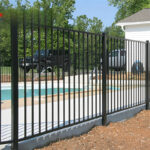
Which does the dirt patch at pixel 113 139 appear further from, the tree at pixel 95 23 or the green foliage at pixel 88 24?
the tree at pixel 95 23

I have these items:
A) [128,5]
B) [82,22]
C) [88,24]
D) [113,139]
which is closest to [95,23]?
[88,24]

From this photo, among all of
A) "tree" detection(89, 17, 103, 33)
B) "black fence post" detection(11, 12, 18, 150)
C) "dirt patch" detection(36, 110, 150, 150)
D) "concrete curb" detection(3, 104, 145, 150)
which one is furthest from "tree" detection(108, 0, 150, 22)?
"black fence post" detection(11, 12, 18, 150)

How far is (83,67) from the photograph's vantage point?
207 inches

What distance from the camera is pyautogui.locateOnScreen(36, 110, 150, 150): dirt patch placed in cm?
451

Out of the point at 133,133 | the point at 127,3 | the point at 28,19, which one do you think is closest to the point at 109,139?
the point at 133,133

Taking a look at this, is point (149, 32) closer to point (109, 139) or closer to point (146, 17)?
point (146, 17)

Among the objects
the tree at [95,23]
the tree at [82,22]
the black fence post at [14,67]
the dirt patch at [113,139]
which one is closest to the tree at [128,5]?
the tree at [95,23]

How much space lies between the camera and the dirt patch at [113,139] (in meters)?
4.51

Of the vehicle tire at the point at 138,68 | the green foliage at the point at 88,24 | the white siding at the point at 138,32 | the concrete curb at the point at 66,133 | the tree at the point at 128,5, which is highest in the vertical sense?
the tree at the point at 128,5

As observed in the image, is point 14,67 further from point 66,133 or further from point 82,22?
point 82,22

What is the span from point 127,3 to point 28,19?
1330 inches

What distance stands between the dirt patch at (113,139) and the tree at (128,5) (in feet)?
101

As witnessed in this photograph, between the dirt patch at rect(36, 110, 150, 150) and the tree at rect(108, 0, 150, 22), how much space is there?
30.7 m

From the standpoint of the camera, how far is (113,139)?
16.3 ft
